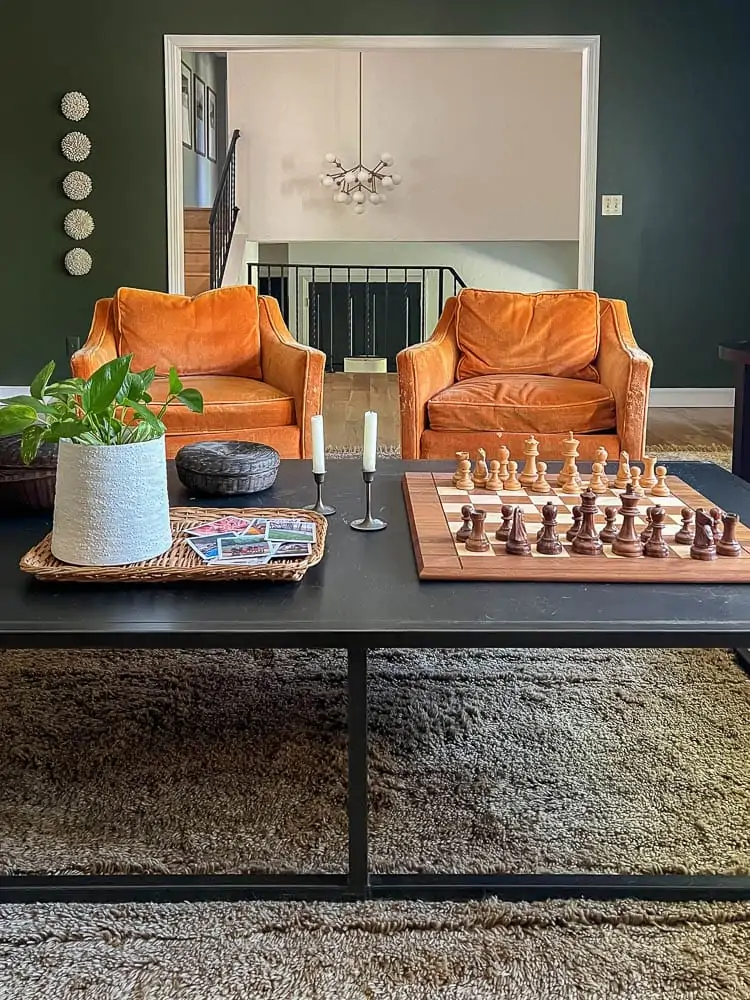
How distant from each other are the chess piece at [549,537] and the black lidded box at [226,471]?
2.29 feet

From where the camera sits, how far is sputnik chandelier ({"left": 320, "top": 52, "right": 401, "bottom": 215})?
8531 millimetres

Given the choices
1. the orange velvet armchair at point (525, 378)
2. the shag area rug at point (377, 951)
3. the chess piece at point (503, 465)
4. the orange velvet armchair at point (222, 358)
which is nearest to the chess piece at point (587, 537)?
the chess piece at point (503, 465)

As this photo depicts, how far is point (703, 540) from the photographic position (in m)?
1.72

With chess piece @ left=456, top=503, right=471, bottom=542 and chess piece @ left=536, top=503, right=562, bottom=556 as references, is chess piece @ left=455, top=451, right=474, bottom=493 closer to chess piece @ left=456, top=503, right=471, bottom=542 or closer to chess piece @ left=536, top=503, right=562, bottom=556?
chess piece @ left=456, top=503, right=471, bottom=542

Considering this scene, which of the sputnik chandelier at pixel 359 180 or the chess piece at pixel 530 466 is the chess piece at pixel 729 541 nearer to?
the chess piece at pixel 530 466

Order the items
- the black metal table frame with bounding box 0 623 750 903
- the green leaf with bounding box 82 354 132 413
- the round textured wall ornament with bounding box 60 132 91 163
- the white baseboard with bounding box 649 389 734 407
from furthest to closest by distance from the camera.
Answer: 1. the white baseboard with bounding box 649 389 734 407
2. the round textured wall ornament with bounding box 60 132 91 163
3. the green leaf with bounding box 82 354 132 413
4. the black metal table frame with bounding box 0 623 750 903

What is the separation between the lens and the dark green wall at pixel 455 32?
583cm

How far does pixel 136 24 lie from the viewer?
19.2 feet

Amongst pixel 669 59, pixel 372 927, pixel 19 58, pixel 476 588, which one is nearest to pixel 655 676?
pixel 476 588

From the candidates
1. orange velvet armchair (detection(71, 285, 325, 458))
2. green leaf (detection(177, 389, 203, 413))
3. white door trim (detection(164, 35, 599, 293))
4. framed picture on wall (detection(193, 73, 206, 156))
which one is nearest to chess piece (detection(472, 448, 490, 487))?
green leaf (detection(177, 389, 203, 413))

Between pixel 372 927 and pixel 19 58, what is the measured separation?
5.89 meters

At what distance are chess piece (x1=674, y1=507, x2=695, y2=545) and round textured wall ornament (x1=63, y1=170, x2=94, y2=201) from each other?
5.14m

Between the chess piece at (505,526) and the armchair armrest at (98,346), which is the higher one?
the armchair armrest at (98,346)

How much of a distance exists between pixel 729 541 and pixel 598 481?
21.1 inches
